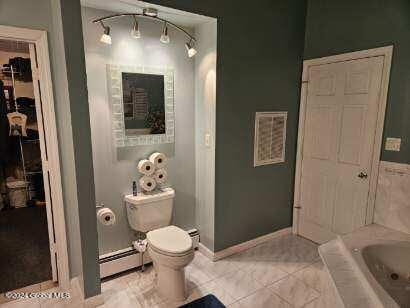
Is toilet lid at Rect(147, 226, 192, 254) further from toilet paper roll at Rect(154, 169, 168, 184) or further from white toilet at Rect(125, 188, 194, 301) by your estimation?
toilet paper roll at Rect(154, 169, 168, 184)

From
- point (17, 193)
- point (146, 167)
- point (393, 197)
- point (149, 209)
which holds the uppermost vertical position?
point (146, 167)

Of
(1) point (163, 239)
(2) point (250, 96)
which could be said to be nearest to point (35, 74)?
(1) point (163, 239)

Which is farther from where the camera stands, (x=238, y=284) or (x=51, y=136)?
(x=238, y=284)

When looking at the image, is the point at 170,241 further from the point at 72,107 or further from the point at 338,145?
the point at 338,145

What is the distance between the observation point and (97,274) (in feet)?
6.35

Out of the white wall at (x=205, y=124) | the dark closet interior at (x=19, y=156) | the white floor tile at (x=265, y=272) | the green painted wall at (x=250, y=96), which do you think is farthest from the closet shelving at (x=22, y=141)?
the white floor tile at (x=265, y=272)

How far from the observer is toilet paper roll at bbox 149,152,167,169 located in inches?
93.0

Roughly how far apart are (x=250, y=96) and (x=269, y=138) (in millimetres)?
514

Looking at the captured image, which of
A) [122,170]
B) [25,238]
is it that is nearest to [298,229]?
[122,170]

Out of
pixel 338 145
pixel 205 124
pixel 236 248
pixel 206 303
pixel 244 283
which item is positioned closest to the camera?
pixel 206 303

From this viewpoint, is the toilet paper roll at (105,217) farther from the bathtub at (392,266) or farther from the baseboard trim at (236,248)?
the bathtub at (392,266)

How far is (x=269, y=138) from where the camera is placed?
2744 millimetres

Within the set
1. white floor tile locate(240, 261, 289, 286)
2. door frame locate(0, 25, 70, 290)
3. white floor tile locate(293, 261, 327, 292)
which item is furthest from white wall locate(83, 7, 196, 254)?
white floor tile locate(293, 261, 327, 292)

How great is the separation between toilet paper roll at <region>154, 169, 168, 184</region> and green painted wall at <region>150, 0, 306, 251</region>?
1.64 ft
